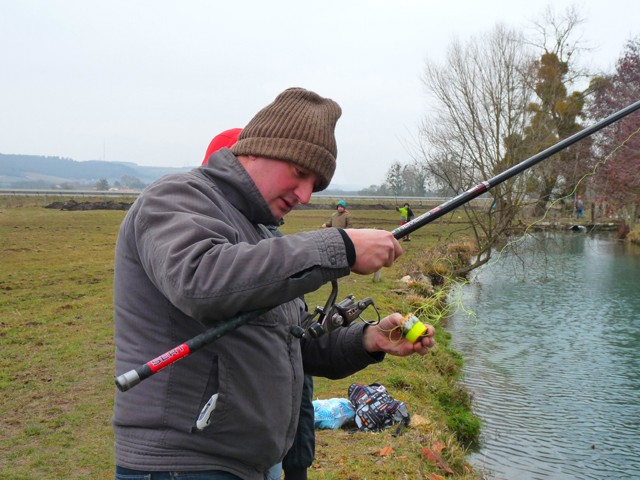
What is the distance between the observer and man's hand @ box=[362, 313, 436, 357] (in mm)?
2545

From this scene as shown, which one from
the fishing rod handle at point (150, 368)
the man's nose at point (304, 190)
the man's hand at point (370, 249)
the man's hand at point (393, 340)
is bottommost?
the man's hand at point (393, 340)

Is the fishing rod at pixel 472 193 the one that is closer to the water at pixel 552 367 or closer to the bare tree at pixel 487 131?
the water at pixel 552 367

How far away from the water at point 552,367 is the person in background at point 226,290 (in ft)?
9.97

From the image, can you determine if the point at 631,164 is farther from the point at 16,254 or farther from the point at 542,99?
the point at 16,254

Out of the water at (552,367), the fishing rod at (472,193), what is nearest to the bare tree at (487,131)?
the water at (552,367)

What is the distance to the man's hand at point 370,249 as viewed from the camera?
181 cm

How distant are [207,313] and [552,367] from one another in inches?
412

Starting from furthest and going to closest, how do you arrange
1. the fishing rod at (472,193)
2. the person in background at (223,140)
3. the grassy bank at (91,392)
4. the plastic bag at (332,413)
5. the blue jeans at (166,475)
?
the plastic bag at (332,413) < the grassy bank at (91,392) < the person in background at (223,140) < the fishing rod at (472,193) < the blue jeans at (166,475)

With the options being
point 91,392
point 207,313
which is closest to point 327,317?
point 207,313

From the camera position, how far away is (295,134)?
80.5 inches

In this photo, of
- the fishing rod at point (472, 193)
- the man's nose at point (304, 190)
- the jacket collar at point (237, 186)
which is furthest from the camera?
the fishing rod at point (472, 193)

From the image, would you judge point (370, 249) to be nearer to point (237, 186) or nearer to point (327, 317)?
point (237, 186)

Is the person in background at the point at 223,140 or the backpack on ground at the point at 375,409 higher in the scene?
the person in background at the point at 223,140

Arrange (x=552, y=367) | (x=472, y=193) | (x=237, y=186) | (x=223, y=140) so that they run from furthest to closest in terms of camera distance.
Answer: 1. (x=552, y=367)
2. (x=223, y=140)
3. (x=472, y=193)
4. (x=237, y=186)
